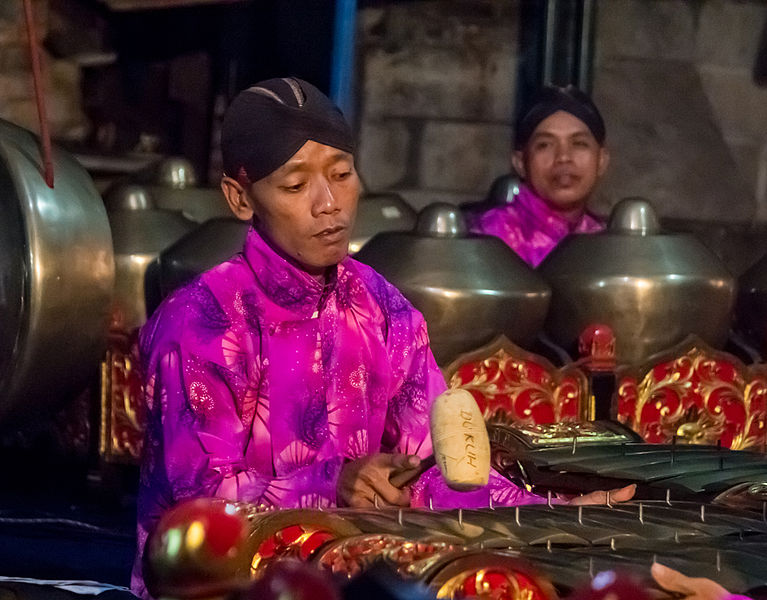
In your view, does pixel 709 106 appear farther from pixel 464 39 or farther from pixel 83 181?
pixel 83 181

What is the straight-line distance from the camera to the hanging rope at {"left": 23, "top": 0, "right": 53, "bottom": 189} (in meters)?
2.08

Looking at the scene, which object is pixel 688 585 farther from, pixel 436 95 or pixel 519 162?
pixel 436 95

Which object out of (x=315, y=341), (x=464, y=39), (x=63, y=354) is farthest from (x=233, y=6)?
(x=315, y=341)

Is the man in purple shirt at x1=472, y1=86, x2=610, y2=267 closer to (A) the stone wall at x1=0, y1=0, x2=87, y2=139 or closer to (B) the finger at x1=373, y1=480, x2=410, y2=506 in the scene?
(A) the stone wall at x1=0, y1=0, x2=87, y2=139

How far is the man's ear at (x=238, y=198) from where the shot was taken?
1.73 m

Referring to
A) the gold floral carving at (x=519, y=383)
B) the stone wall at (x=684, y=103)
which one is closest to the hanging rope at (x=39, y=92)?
the gold floral carving at (x=519, y=383)

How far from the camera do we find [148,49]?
12.8ft

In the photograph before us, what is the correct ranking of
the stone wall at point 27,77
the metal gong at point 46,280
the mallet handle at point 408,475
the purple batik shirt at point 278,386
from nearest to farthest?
1. the mallet handle at point 408,475
2. the purple batik shirt at point 278,386
3. the metal gong at point 46,280
4. the stone wall at point 27,77

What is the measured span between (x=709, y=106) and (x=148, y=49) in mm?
1534

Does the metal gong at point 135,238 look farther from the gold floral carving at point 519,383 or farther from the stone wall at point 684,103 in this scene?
the stone wall at point 684,103

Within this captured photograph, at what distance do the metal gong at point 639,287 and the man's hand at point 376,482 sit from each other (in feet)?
3.88

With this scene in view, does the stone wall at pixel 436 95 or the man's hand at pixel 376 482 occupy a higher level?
the stone wall at pixel 436 95

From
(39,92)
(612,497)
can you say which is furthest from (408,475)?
(39,92)

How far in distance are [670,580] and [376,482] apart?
0.41 m
